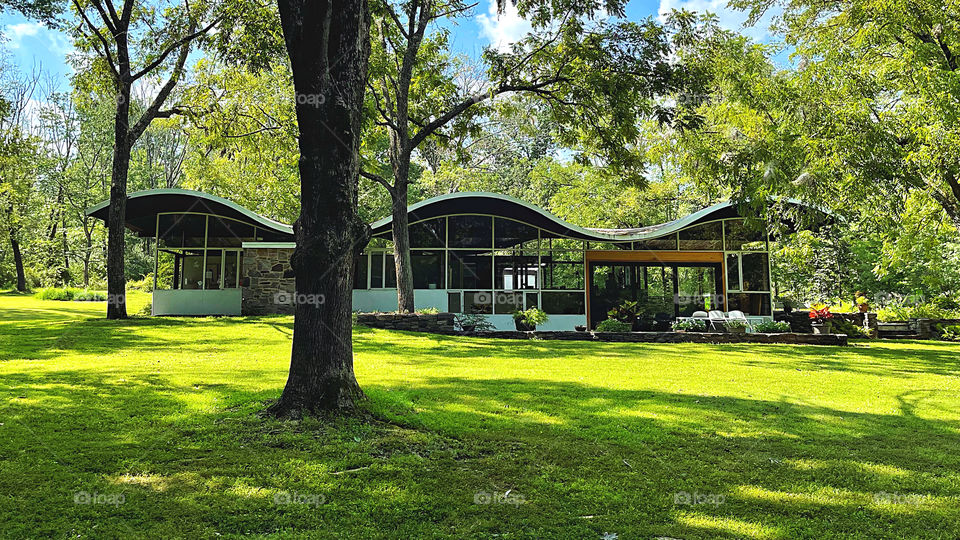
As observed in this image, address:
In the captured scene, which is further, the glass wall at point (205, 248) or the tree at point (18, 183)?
the tree at point (18, 183)

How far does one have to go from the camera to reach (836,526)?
3.54 metres

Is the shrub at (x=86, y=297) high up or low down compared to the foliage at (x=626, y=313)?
up

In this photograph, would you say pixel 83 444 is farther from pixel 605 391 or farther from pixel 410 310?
pixel 410 310

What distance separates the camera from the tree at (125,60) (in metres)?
16.1

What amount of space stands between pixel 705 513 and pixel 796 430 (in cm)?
275

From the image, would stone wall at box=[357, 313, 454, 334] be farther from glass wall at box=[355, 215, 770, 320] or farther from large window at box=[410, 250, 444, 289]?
large window at box=[410, 250, 444, 289]

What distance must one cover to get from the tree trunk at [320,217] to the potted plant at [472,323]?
443 inches

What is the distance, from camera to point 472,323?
17.2 meters

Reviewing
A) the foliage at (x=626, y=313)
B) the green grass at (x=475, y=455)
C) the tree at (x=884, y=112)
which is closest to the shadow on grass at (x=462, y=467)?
the green grass at (x=475, y=455)

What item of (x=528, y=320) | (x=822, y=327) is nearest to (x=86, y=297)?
(x=528, y=320)

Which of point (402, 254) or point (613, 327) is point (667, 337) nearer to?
point (613, 327)

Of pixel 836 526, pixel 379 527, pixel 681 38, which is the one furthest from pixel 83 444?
pixel 681 38

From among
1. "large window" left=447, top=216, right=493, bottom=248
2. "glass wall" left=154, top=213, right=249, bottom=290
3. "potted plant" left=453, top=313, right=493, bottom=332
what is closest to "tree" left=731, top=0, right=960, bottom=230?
"potted plant" left=453, top=313, right=493, bottom=332

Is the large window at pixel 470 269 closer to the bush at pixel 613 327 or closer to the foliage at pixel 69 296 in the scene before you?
the bush at pixel 613 327
